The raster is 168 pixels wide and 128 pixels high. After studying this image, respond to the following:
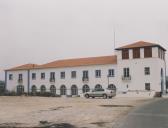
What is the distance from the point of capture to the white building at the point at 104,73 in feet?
263

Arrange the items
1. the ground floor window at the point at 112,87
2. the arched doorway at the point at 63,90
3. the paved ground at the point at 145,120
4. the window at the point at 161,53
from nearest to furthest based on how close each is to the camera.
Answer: the paved ground at the point at 145,120, the window at the point at 161,53, the ground floor window at the point at 112,87, the arched doorway at the point at 63,90

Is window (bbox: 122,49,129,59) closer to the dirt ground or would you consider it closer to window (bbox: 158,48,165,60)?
window (bbox: 158,48,165,60)

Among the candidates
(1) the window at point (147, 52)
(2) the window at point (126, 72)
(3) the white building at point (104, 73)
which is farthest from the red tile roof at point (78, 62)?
(1) the window at point (147, 52)

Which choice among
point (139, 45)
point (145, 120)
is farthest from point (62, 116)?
point (139, 45)

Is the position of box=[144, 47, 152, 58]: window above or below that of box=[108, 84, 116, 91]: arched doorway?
above

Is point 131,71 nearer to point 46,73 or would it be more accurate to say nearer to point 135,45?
point 135,45

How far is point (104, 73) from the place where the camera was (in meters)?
86.2

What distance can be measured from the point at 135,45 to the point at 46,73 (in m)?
24.8

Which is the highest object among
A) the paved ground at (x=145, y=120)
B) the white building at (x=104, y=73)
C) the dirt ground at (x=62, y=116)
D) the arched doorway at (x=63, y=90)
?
the white building at (x=104, y=73)

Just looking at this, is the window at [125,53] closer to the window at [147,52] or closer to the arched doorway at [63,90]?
the window at [147,52]

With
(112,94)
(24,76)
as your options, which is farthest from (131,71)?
(24,76)

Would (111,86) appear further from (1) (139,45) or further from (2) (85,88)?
(1) (139,45)

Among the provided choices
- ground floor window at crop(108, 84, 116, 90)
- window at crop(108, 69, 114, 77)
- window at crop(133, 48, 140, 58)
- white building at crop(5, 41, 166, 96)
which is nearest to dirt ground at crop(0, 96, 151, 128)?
white building at crop(5, 41, 166, 96)

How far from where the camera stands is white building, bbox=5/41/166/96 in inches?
3155
